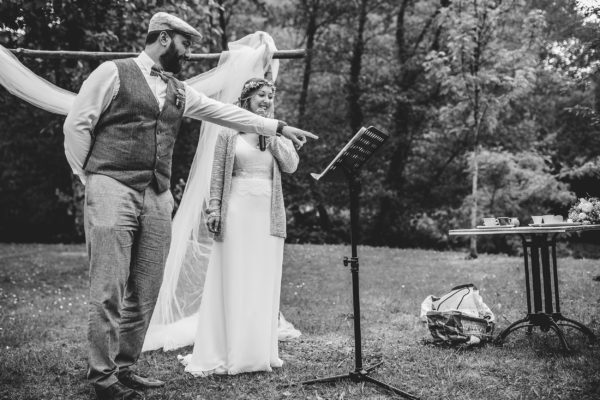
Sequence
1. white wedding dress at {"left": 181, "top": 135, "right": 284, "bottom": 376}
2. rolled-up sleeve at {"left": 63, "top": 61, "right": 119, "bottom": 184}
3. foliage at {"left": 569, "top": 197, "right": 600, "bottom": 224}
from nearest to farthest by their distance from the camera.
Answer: rolled-up sleeve at {"left": 63, "top": 61, "right": 119, "bottom": 184} < white wedding dress at {"left": 181, "top": 135, "right": 284, "bottom": 376} < foliage at {"left": 569, "top": 197, "right": 600, "bottom": 224}

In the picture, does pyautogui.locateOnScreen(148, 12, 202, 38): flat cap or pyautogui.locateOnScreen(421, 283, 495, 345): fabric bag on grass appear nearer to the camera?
pyautogui.locateOnScreen(148, 12, 202, 38): flat cap

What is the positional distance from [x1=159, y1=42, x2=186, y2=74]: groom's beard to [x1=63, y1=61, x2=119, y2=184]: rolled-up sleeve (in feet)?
1.23

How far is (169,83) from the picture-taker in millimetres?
3760

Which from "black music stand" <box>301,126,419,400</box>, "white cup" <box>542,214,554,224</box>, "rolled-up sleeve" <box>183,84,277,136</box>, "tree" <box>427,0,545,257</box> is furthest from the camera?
"tree" <box>427,0,545,257</box>

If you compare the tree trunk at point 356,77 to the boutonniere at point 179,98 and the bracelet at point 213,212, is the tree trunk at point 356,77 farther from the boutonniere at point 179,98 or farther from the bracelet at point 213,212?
the boutonniere at point 179,98

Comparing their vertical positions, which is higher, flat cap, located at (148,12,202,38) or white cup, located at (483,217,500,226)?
flat cap, located at (148,12,202,38)

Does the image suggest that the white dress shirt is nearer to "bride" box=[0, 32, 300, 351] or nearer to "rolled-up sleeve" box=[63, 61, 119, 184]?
"rolled-up sleeve" box=[63, 61, 119, 184]

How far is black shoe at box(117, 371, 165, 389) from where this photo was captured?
3947mm

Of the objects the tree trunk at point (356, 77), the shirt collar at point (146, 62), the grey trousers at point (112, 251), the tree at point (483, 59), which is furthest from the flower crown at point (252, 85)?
the tree trunk at point (356, 77)

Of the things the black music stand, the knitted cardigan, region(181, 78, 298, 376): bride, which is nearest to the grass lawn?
region(181, 78, 298, 376): bride

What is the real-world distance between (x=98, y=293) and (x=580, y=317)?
16.5 feet

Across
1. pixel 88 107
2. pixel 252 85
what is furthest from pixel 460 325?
pixel 88 107

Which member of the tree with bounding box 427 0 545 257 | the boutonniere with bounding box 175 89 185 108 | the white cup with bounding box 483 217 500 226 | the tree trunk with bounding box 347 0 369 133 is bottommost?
the white cup with bounding box 483 217 500 226

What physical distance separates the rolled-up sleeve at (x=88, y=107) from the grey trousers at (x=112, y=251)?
234 millimetres
